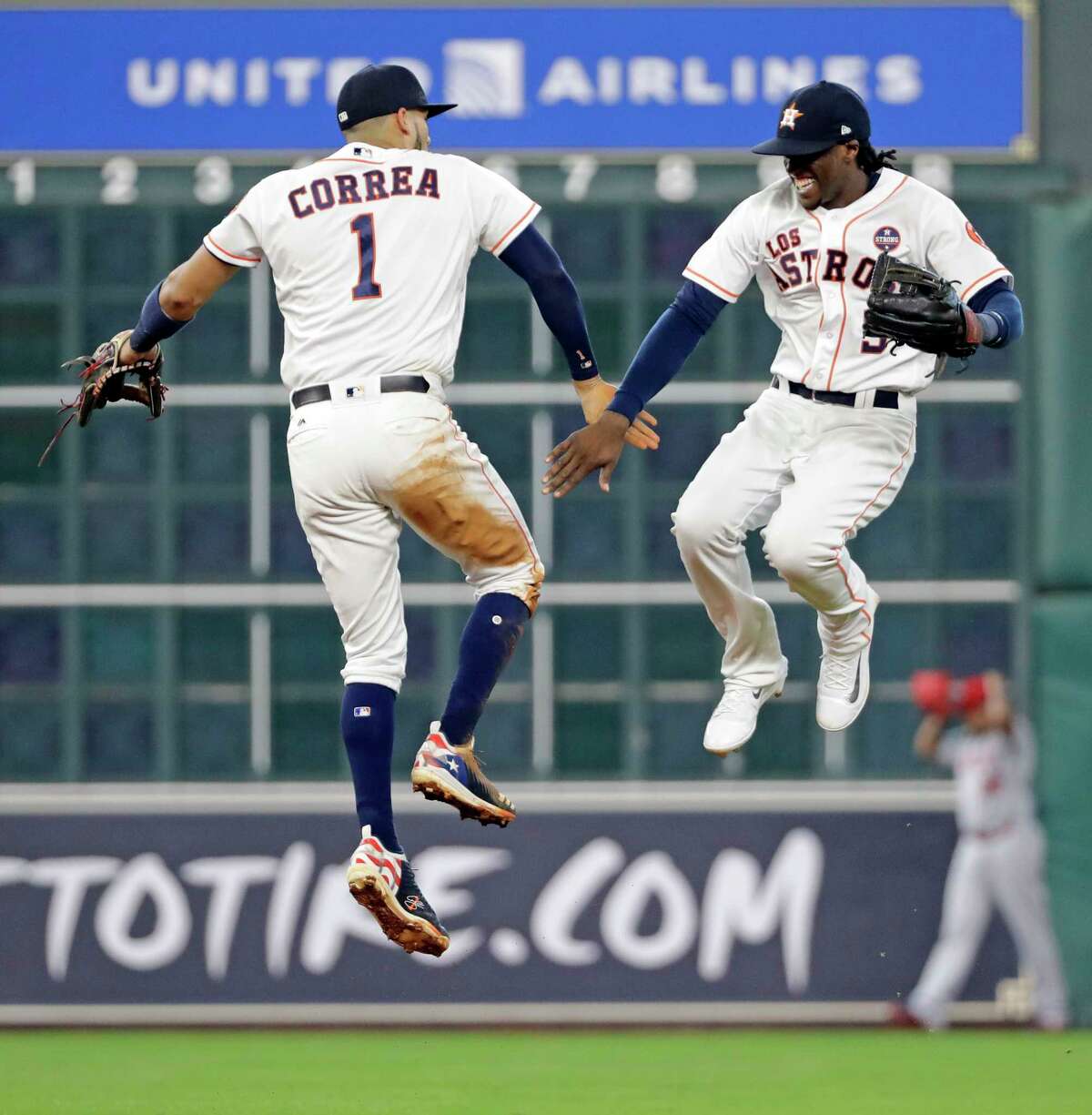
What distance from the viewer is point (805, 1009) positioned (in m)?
14.9

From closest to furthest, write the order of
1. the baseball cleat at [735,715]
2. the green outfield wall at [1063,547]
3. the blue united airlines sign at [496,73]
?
the baseball cleat at [735,715], the blue united airlines sign at [496,73], the green outfield wall at [1063,547]

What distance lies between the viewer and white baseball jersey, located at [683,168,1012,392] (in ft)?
24.7

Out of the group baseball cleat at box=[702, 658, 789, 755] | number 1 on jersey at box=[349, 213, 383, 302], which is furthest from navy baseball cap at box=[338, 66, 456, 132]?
baseball cleat at box=[702, 658, 789, 755]

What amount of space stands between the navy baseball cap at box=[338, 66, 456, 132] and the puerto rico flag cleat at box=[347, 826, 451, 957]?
6.61 feet

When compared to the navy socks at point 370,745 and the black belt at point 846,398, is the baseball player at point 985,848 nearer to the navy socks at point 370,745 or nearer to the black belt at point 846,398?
the black belt at point 846,398

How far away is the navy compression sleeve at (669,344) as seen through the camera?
7.47 meters

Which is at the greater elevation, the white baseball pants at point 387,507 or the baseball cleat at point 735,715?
the white baseball pants at point 387,507

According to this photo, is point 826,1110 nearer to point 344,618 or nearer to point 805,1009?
point 805,1009

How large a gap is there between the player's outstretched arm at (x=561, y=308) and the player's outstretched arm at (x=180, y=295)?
81 centimetres

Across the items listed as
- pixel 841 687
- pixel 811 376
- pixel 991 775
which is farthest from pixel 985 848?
pixel 811 376

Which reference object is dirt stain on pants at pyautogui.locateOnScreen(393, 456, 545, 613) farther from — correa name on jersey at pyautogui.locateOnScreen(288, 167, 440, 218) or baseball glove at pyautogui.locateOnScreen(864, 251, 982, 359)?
baseball glove at pyautogui.locateOnScreen(864, 251, 982, 359)

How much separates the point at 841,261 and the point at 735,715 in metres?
1.38

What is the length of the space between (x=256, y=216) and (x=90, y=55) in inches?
294

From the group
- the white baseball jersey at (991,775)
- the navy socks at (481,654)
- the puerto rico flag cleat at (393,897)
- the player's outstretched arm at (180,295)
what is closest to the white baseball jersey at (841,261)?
the navy socks at (481,654)
